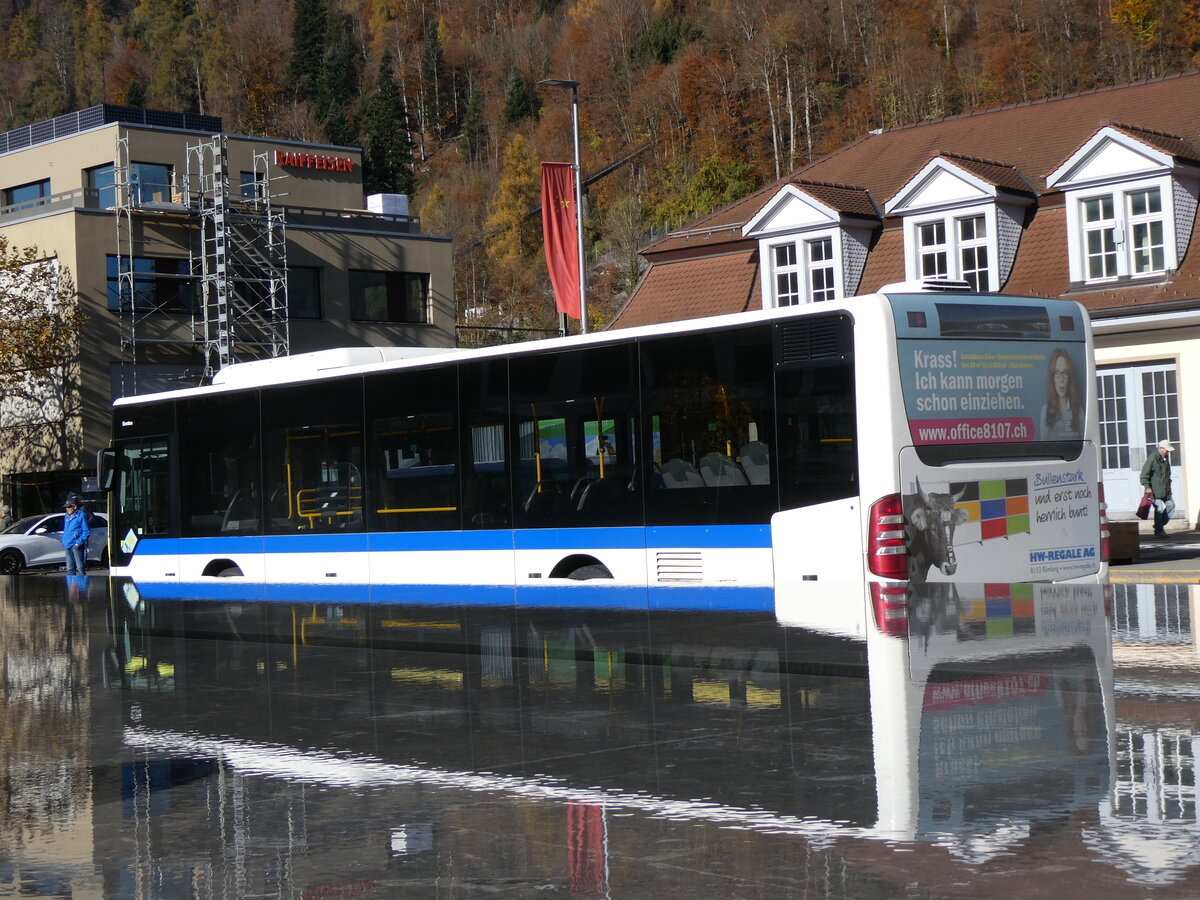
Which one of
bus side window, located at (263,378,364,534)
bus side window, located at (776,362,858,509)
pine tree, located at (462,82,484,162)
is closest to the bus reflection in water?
bus side window, located at (776,362,858,509)

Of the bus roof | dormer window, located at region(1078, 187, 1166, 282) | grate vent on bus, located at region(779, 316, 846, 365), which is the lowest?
grate vent on bus, located at region(779, 316, 846, 365)

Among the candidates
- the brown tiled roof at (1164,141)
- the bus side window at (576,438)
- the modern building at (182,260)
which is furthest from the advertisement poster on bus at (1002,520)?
the modern building at (182,260)

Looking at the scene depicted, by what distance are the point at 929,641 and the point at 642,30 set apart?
322ft

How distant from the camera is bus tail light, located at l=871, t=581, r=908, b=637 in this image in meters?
12.5

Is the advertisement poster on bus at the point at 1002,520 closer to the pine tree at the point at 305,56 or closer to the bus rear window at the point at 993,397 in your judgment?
the bus rear window at the point at 993,397

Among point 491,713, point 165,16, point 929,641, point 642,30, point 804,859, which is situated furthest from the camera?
point 165,16

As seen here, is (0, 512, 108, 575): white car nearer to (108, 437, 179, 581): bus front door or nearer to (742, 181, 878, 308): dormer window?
(108, 437, 179, 581): bus front door

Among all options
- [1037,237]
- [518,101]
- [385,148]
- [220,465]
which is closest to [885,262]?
[1037,237]

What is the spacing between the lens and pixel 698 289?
35.0m

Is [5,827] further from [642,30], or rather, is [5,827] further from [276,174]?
[642,30]

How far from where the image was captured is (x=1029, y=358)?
14312 mm

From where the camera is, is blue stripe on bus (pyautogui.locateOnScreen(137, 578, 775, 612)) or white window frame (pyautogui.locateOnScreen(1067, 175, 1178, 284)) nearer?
blue stripe on bus (pyautogui.locateOnScreen(137, 578, 775, 612))

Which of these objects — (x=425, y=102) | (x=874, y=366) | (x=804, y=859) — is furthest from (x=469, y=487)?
(x=425, y=102)

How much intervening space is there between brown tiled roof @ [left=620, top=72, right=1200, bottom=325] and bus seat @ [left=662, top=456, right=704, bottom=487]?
1541cm
